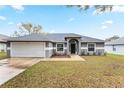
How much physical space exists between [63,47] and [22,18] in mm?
17829

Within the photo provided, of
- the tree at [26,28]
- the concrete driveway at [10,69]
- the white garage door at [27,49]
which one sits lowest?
the concrete driveway at [10,69]

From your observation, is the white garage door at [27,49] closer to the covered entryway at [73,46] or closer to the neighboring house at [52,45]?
the neighboring house at [52,45]

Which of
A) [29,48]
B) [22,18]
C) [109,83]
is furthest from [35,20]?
[109,83]

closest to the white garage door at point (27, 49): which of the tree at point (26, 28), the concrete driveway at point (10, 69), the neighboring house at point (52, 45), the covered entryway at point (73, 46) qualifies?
the neighboring house at point (52, 45)

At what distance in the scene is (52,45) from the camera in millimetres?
25828

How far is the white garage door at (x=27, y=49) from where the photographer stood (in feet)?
68.7

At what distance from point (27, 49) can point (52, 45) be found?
544cm

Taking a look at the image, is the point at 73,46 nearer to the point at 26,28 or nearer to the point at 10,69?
the point at 10,69

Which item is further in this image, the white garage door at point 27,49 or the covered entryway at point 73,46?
the covered entryway at point 73,46

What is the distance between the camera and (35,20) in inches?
1615

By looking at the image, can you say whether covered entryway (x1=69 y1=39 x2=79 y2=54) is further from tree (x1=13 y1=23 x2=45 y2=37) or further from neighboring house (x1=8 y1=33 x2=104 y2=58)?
tree (x1=13 y1=23 x2=45 y2=37)

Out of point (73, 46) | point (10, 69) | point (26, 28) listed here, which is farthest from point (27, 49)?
point (26, 28)

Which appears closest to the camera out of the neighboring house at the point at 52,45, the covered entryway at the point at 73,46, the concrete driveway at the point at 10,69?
the concrete driveway at the point at 10,69
